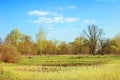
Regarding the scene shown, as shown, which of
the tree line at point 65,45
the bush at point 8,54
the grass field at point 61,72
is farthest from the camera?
the tree line at point 65,45

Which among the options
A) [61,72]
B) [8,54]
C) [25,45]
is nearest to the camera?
[61,72]

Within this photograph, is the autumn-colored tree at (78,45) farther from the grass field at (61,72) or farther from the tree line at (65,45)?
the grass field at (61,72)

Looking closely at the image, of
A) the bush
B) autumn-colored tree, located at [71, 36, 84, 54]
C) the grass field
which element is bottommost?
the grass field

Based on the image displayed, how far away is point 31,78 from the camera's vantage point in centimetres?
1580

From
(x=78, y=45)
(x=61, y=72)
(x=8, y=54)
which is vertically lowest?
(x=61, y=72)

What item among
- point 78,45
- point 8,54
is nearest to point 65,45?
point 78,45

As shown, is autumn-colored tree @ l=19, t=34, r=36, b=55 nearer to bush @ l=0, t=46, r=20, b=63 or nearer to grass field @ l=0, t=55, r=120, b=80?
bush @ l=0, t=46, r=20, b=63

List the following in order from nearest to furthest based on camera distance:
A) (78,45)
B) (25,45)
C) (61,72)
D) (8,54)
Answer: (61,72) < (8,54) < (25,45) < (78,45)

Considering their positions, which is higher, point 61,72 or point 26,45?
point 26,45

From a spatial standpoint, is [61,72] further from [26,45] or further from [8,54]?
[26,45]

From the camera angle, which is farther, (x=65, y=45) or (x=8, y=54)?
(x=65, y=45)

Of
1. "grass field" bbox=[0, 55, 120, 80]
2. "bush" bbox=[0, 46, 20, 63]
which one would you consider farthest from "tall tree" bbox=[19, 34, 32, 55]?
"grass field" bbox=[0, 55, 120, 80]

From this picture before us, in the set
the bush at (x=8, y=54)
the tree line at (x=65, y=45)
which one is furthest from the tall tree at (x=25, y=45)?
Result: the bush at (x=8, y=54)

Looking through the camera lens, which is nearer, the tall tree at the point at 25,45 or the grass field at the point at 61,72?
the grass field at the point at 61,72
